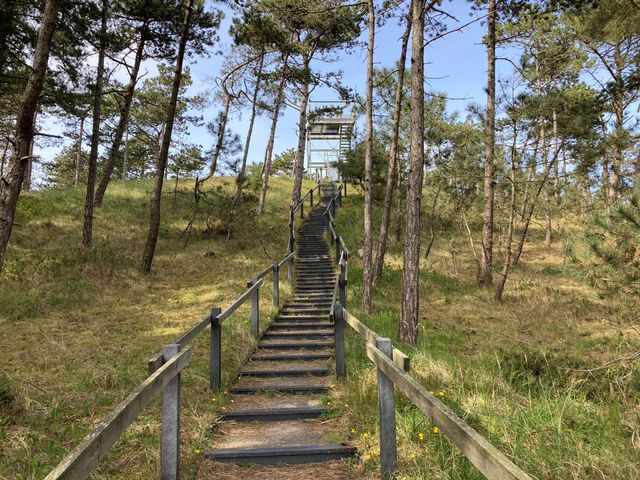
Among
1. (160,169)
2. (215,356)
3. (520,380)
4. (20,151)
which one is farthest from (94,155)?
(520,380)

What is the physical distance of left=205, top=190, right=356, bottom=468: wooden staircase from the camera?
12.2 feet

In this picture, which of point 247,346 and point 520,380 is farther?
point 247,346

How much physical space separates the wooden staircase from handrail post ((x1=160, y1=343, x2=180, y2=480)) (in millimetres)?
652

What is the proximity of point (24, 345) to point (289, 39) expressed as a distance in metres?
18.8

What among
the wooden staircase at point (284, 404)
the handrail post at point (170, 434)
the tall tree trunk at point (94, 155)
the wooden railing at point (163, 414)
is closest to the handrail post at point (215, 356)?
the wooden railing at point (163, 414)

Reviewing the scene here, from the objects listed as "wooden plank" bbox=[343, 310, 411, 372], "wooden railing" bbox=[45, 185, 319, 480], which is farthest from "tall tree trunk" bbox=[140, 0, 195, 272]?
"wooden plank" bbox=[343, 310, 411, 372]

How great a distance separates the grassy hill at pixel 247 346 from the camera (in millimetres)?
3525

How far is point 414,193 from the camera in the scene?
7629 millimetres

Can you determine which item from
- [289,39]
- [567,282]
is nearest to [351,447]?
[567,282]

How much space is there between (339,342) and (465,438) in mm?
3700

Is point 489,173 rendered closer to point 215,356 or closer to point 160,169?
point 160,169

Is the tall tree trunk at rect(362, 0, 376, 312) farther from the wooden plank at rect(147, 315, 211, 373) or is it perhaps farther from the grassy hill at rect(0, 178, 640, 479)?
the wooden plank at rect(147, 315, 211, 373)

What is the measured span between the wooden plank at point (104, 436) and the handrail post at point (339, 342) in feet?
10.0

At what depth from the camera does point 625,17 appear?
28.6ft
